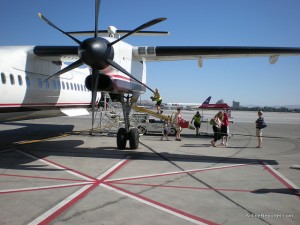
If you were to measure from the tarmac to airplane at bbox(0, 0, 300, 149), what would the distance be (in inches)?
79.0

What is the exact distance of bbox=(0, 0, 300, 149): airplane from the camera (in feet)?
33.3

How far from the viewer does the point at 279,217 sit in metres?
5.20


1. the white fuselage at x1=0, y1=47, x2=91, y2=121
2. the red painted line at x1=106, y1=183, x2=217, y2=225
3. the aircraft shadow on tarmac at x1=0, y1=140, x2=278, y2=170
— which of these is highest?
the white fuselage at x1=0, y1=47, x2=91, y2=121

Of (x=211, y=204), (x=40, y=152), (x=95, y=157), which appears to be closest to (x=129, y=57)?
(x=95, y=157)

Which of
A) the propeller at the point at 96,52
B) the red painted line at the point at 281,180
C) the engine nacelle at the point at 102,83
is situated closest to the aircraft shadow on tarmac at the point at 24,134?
the engine nacelle at the point at 102,83

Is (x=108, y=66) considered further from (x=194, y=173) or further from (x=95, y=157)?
(x=194, y=173)

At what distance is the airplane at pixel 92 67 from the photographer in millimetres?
10148

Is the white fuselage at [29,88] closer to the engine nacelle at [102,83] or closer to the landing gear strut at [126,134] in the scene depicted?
the engine nacelle at [102,83]

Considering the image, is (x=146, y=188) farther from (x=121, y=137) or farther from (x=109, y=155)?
(x=121, y=137)

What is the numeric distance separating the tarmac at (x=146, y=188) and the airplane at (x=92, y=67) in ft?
6.59

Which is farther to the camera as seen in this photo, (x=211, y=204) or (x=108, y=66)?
(x=108, y=66)

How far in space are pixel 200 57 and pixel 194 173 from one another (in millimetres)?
5776

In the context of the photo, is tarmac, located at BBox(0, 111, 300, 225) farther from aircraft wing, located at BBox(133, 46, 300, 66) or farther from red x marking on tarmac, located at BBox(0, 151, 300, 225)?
aircraft wing, located at BBox(133, 46, 300, 66)

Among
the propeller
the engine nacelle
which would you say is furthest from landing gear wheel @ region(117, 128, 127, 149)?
the propeller
